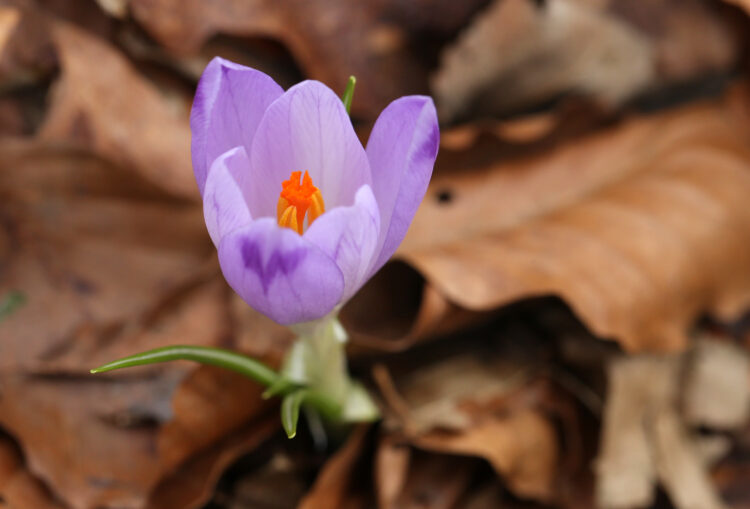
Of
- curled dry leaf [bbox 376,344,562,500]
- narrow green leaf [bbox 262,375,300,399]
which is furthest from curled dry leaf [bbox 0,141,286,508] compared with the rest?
curled dry leaf [bbox 376,344,562,500]

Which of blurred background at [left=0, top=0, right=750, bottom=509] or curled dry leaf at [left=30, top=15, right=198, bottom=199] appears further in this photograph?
curled dry leaf at [left=30, top=15, right=198, bottom=199]

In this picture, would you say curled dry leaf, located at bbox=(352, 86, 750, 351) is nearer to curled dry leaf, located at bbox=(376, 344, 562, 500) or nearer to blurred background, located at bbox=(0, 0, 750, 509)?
blurred background, located at bbox=(0, 0, 750, 509)

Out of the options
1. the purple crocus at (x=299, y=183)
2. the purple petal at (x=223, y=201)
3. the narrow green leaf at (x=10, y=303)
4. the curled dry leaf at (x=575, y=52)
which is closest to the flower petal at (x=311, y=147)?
the purple crocus at (x=299, y=183)

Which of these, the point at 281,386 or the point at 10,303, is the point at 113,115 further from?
the point at 281,386

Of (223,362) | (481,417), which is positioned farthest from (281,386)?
(481,417)

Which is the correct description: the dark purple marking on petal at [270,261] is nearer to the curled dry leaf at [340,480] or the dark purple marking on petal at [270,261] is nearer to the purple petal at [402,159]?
the purple petal at [402,159]
